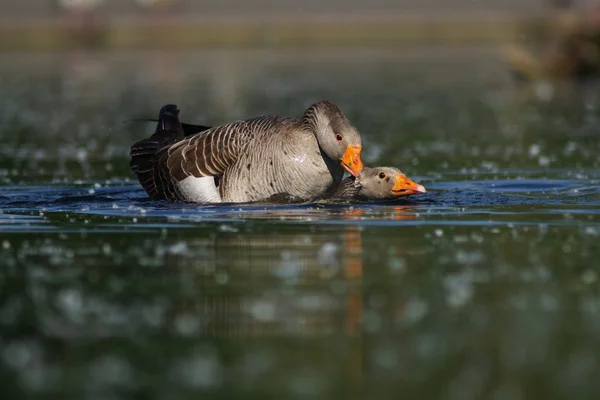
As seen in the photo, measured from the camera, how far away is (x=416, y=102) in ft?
97.1

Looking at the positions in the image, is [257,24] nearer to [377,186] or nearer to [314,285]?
[377,186]

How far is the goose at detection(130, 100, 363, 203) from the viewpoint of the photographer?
12.4 meters

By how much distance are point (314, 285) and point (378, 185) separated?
529cm

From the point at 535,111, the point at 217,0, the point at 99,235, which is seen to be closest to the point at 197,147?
the point at 99,235

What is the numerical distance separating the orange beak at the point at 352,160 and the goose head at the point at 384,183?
4.14ft

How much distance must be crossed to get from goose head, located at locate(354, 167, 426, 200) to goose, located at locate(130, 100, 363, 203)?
2.38 feet

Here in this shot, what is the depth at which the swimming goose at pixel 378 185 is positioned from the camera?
1360 cm

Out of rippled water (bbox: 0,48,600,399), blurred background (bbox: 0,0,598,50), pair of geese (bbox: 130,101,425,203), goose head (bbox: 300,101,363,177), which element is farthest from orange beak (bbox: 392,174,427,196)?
blurred background (bbox: 0,0,598,50)

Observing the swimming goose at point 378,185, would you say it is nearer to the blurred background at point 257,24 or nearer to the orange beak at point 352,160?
the orange beak at point 352,160

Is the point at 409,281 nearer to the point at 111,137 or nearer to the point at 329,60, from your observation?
the point at 111,137

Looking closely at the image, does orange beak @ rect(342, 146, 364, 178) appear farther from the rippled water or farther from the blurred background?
the blurred background

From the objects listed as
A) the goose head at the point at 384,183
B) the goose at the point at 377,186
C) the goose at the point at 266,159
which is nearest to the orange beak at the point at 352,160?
the goose at the point at 266,159

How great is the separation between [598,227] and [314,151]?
10.6 ft

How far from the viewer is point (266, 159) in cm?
1266
